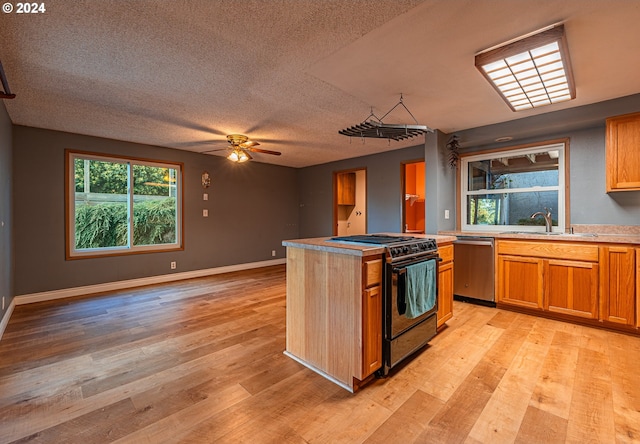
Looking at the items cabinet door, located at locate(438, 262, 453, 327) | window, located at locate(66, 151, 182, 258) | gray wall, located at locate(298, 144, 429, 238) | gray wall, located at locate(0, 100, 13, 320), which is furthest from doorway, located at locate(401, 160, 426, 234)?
gray wall, located at locate(0, 100, 13, 320)

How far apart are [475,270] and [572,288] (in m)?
0.92

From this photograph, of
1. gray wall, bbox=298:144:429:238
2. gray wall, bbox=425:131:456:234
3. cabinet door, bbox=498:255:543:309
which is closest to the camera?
cabinet door, bbox=498:255:543:309

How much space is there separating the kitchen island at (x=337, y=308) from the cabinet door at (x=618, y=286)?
2.49m

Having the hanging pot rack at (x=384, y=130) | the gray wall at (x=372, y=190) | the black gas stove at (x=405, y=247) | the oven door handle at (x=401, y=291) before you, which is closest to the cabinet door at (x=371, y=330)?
the oven door handle at (x=401, y=291)

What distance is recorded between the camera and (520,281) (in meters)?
3.27

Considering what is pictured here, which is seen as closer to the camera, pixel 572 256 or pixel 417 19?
pixel 417 19

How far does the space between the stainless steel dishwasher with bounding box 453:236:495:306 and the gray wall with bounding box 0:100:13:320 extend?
510cm

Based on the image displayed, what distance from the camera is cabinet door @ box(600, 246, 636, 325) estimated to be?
8.75ft

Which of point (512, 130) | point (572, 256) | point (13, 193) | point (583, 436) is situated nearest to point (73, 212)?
point (13, 193)

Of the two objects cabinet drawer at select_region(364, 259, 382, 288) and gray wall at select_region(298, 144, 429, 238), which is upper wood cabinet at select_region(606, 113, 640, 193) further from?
cabinet drawer at select_region(364, 259, 382, 288)

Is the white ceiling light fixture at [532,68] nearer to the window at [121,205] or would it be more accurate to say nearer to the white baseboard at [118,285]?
the window at [121,205]

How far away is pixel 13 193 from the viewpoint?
370cm

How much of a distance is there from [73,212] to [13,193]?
0.65 m

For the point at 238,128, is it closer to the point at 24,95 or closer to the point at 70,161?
the point at 24,95
